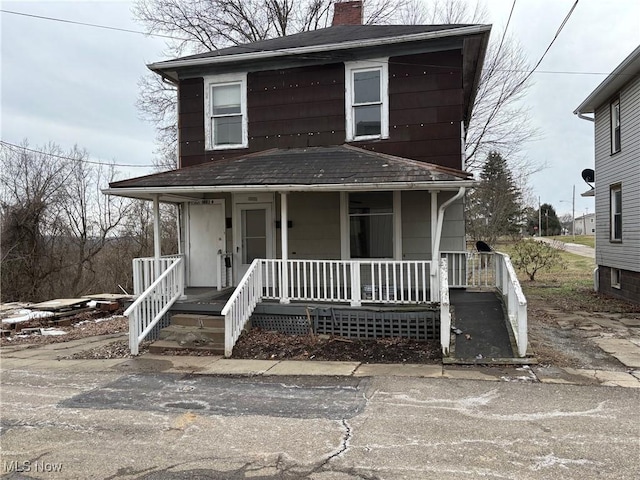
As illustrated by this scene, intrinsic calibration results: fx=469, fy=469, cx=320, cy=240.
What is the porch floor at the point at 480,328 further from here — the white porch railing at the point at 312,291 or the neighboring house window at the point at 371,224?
the neighboring house window at the point at 371,224

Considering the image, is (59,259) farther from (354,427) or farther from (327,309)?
(354,427)

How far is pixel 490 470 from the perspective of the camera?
146 inches

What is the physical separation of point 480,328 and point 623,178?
882 cm

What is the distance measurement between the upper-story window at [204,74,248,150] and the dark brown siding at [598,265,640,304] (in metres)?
11.1

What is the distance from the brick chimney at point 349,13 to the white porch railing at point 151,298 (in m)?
9.72

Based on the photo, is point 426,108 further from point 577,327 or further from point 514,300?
point 577,327

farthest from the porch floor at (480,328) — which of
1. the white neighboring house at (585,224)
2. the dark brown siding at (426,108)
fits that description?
the white neighboring house at (585,224)

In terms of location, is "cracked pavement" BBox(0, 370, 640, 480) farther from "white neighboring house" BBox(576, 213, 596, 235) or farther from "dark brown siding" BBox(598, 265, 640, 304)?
"white neighboring house" BBox(576, 213, 596, 235)

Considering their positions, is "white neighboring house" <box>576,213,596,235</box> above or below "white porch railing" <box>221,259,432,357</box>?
above

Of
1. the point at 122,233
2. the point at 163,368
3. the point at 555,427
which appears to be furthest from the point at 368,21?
the point at 555,427

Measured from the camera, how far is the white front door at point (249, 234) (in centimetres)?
1123

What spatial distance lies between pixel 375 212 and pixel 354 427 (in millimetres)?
6254

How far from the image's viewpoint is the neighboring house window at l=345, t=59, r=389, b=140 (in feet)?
34.7

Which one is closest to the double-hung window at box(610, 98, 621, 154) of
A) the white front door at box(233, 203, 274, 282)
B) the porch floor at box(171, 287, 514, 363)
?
the porch floor at box(171, 287, 514, 363)
